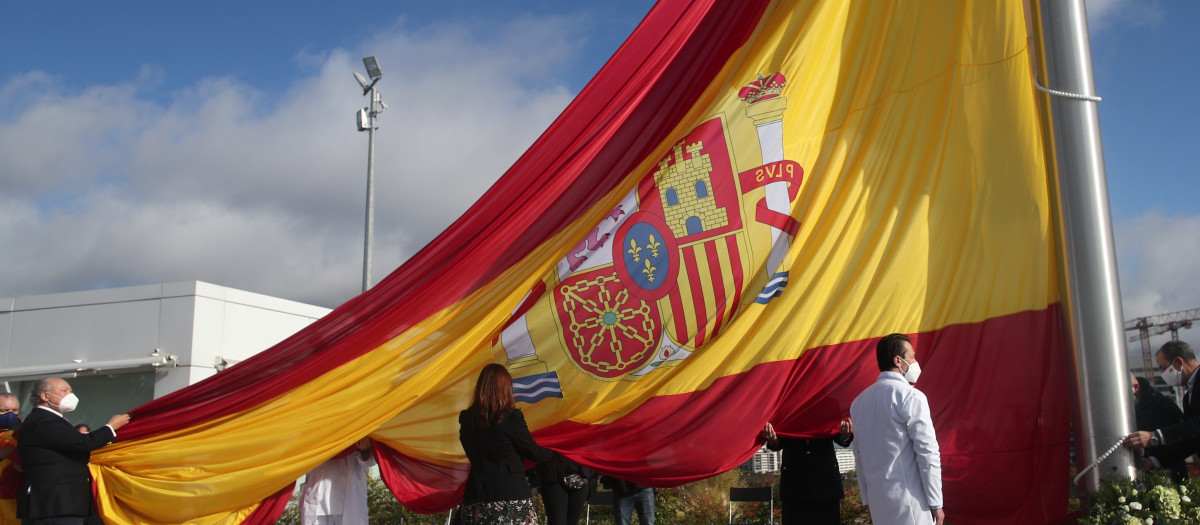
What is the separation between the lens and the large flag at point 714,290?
519cm

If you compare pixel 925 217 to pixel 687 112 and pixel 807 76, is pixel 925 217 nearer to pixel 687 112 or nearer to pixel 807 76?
pixel 807 76

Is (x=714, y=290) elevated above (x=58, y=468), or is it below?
above

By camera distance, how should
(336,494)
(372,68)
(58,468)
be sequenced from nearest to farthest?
(58,468) < (336,494) < (372,68)

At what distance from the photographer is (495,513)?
A: 17.3 feet

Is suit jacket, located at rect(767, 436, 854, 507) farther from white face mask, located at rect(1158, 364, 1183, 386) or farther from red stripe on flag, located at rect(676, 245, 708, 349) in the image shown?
white face mask, located at rect(1158, 364, 1183, 386)

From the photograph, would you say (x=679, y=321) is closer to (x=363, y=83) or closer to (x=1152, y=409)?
(x=1152, y=409)

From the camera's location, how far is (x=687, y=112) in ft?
19.7

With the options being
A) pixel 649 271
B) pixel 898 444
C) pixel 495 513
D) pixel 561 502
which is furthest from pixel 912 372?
pixel 561 502

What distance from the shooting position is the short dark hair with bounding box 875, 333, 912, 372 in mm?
4820

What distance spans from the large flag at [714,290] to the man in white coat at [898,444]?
0.42m

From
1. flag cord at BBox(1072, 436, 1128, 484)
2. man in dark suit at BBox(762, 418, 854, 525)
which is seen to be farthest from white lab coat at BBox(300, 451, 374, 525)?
flag cord at BBox(1072, 436, 1128, 484)

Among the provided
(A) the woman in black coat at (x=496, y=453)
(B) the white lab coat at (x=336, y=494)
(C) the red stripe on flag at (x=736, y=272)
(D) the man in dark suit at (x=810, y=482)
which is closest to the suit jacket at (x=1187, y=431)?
(D) the man in dark suit at (x=810, y=482)

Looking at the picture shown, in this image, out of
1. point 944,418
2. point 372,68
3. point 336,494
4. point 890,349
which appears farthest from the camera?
point 372,68

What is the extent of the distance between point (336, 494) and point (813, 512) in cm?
353
